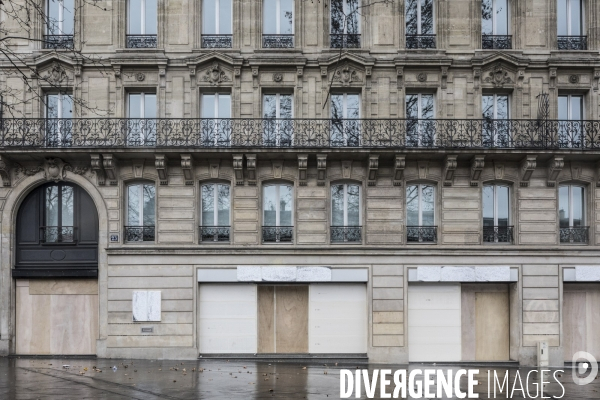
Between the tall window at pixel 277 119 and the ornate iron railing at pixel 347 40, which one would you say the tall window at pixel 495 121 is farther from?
the tall window at pixel 277 119

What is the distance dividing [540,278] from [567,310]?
1405 mm

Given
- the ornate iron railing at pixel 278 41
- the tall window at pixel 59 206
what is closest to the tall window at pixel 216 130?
the ornate iron railing at pixel 278 41

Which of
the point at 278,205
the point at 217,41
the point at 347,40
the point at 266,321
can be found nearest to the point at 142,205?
the point at 278,205

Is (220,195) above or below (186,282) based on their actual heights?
above

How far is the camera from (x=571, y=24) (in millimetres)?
20578

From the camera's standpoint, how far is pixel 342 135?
1992 centimetres

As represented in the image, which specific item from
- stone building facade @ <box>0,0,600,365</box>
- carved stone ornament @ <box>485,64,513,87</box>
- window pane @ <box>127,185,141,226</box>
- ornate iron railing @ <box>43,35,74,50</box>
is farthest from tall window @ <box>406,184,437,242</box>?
ornate iron railing @ <box>43,35,74,50</box>

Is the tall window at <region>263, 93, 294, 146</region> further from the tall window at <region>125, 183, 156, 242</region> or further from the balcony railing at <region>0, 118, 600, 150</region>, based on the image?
the tall window at <region>125, 183, 156, 242</region>

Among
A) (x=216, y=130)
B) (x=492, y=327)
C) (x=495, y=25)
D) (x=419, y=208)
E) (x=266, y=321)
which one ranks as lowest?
(x=492, y=327)

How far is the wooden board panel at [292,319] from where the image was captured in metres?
19.7

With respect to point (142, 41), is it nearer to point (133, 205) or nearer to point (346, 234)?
point (133, 205)

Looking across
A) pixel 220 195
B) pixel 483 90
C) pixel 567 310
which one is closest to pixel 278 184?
pixel 220 195

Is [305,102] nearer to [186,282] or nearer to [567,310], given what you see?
[186,282]

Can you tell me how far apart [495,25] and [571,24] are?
2321 mm
